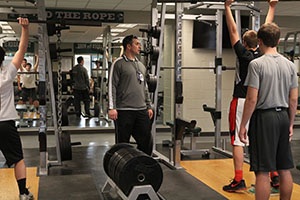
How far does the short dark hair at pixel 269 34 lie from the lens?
254 cm

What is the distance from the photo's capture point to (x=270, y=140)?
2.54 meters

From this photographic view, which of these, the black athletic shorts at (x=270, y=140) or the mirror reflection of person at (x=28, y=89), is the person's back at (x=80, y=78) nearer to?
the mirror reflection of person at (x=28, y=89)

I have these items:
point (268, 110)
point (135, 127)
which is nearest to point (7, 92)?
point (135, 127)

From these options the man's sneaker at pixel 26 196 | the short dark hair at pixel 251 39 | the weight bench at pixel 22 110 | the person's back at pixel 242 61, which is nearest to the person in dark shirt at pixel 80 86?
the weight bench at pixel 22 110

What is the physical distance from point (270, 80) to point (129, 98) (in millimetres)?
1572

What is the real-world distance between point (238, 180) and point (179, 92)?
129cm

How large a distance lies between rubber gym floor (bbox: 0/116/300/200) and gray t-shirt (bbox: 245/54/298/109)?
4.08 ft

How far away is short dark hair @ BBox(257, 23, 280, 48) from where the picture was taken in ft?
8.34

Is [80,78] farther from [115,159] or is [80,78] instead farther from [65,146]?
[115,159]

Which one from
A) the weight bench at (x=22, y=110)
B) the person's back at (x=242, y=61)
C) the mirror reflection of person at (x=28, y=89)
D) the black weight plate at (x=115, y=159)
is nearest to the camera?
the black weight plate at (x=115, y=159)

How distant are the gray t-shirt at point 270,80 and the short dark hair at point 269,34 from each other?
9 centimetres

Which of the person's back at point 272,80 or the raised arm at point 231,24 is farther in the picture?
the raised arm at point 231,24

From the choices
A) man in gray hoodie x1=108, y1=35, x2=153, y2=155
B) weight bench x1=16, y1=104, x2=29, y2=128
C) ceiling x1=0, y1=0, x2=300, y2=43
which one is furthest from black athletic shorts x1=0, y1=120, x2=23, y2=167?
weight bench x1=16, y1=104, x2=29, y2=128

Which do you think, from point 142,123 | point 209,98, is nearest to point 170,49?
point 209,98
